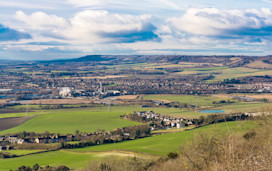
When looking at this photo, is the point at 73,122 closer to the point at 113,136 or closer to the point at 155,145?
the point at 113,136

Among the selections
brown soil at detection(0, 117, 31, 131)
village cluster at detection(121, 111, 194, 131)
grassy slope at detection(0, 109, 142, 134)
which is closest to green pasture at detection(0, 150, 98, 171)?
grassy slope at detection(0, 109, 142, 134)

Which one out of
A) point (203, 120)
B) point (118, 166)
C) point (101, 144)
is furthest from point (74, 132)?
point (118, 166)

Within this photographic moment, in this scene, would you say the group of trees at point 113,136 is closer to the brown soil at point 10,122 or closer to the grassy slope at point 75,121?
the grassy slope at point 75,121

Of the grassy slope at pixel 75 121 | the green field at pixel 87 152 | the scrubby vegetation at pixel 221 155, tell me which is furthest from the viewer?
A: the grassy slope at pixel 75 121

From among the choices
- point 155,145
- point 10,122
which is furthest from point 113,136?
point 10,122

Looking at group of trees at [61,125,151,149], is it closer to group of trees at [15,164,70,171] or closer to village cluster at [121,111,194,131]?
village cluster at [121,111,194,131]

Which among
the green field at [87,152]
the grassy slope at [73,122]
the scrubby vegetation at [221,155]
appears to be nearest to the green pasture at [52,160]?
the green field at [87,152]

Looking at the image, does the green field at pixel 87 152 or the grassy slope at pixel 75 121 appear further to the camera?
the grassy slope at pixel 75 121

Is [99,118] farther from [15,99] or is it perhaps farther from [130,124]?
[15,99]

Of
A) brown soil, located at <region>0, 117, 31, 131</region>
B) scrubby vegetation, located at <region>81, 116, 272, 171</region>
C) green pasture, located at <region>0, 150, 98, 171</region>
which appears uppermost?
scrubby vegetation, located at <region>81, 116, 272, 171</region>
